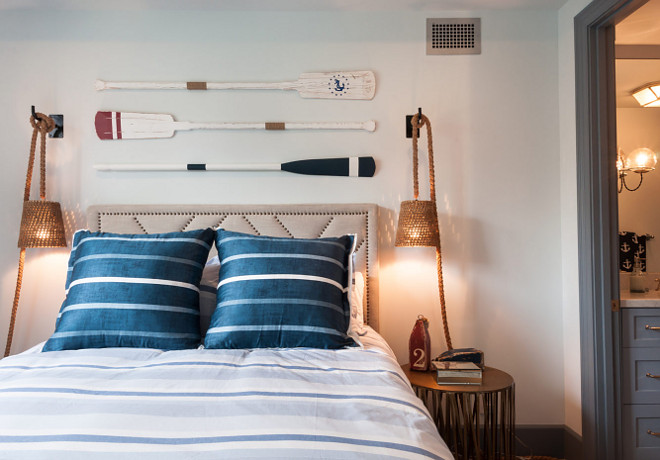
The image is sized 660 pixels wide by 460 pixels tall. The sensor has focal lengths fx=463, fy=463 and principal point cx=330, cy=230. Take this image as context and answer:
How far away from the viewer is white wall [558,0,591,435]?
2.33 metres

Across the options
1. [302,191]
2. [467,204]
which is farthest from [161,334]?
[467,204]

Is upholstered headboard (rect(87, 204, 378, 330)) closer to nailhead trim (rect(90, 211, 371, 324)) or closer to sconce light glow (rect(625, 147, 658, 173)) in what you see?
nailhead trim (rect(90, 211, 371, 324))

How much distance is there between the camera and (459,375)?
1994 millimetres

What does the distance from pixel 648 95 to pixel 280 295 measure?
8.98 ft

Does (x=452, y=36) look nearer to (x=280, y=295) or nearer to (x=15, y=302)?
(x=280, y=295)

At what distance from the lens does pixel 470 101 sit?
98.5 inches

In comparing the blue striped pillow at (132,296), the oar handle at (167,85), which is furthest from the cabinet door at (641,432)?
the oar handle at (167,85)

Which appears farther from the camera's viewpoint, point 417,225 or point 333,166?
point 333,166

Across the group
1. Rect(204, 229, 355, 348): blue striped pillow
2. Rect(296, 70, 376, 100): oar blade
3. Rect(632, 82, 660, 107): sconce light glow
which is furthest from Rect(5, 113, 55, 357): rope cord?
Rect(632, 82, 660, 107): sconce light glow

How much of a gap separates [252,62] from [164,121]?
0.57 m

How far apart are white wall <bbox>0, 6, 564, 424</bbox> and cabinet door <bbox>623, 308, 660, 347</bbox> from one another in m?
0.35

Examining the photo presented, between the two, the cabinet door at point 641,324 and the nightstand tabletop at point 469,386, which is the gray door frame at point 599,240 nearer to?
the cabinet door at point 641,324

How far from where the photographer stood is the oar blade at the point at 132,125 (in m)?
2.45

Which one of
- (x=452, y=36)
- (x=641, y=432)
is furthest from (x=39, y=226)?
(x=641, y=432)
